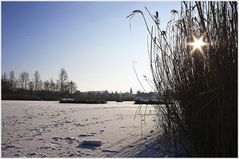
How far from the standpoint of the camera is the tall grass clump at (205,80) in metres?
1.83

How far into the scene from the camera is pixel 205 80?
79.1 inches

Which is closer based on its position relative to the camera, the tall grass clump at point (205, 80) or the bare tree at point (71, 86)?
the tall grass clump at point (205, 80)

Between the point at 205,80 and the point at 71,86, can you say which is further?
the point at 71,86

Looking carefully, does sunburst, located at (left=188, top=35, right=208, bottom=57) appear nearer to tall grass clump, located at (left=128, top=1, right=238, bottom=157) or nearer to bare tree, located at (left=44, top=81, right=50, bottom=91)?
tall grass clump, located at (left=128, top=1, right=238, bottom=157)

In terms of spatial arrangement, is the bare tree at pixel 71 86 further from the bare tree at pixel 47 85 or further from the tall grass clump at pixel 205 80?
the tall grass clump at pixel 205 80

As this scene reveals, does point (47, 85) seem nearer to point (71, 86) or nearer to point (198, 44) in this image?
point (71, 86)

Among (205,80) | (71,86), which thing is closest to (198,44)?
(205,80)

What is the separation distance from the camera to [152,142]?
2898mm

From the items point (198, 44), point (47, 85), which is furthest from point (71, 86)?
point (198, 44)

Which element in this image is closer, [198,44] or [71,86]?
[198,44]

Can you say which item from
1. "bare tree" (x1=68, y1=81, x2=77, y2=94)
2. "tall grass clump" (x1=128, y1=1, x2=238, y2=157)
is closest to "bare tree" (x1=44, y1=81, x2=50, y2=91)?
"bare tree" (x1=68, y1=81, x2=77, y2=94)

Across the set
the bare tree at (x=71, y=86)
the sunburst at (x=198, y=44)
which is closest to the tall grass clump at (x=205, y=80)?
the sunburst at (x=198, y=44)

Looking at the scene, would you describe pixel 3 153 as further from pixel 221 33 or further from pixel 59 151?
pixel 221 33

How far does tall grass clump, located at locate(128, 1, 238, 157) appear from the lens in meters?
1.83
